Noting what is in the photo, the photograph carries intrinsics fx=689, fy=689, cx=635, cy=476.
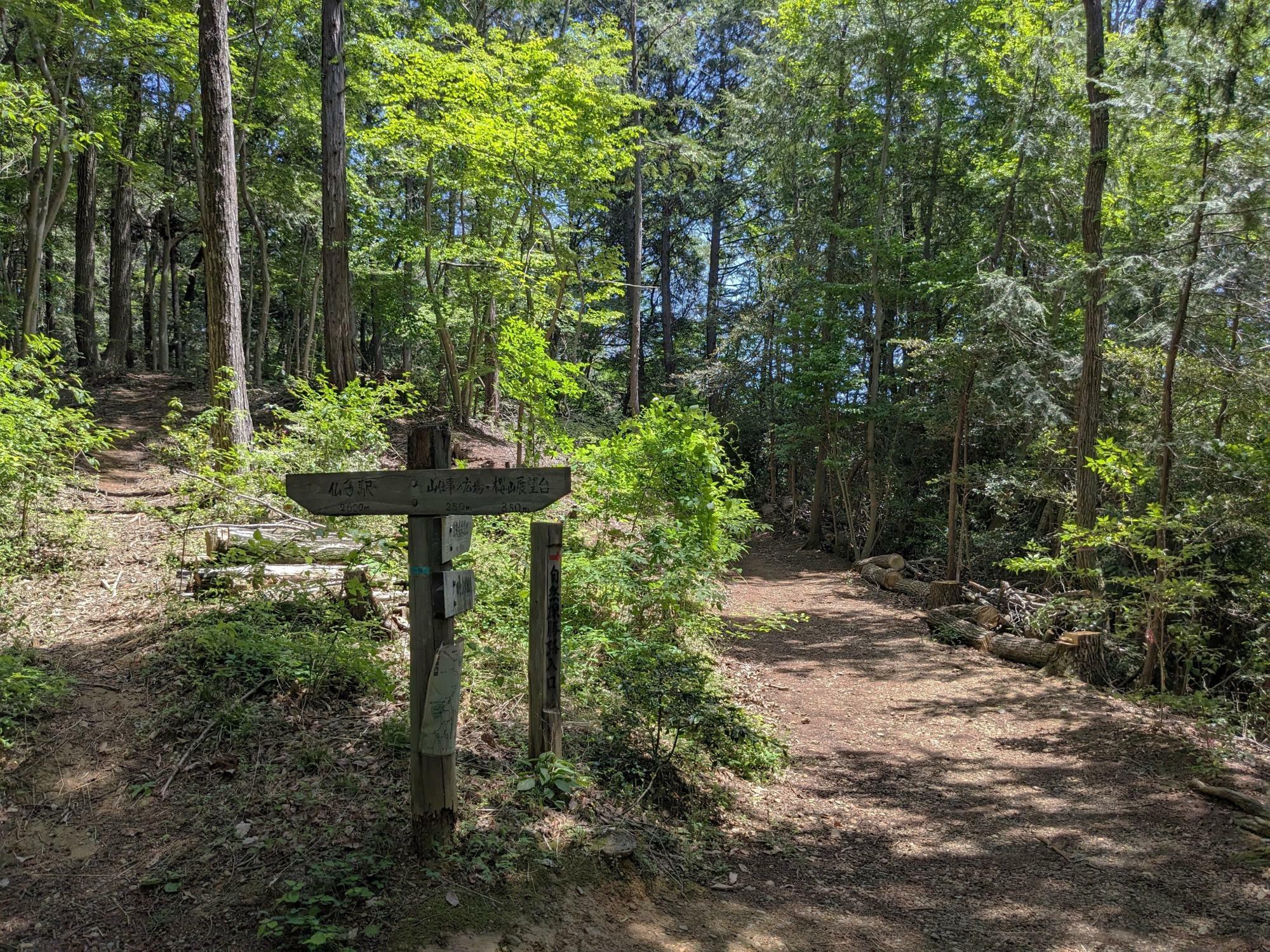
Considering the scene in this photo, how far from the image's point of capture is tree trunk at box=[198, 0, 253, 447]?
793cm

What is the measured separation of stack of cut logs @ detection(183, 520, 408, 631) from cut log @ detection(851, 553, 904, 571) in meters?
10.9

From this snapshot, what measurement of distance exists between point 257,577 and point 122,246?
15.9m

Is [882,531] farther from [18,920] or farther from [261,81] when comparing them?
[261,81]

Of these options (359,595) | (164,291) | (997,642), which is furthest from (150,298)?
(997,642)

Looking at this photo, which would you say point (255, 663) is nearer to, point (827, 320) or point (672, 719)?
point (672, 719)

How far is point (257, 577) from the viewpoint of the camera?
17.4 ft

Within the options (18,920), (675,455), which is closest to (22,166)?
(675,455)

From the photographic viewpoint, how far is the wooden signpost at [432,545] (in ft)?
10.2

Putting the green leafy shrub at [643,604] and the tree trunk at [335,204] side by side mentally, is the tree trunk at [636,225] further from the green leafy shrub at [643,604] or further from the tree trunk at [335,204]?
the green leafy shrub at [643,604]

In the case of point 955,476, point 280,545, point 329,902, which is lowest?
point 329,902

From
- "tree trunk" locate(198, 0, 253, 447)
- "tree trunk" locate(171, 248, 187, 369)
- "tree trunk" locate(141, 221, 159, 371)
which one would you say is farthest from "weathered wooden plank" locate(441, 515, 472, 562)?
"tree trunk" locate(141, 221, 159, 371)

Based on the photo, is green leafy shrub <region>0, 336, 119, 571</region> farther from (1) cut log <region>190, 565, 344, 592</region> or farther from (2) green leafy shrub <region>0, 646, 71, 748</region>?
(2) green leafy shrub <region>0, 646, 71, 748</region>

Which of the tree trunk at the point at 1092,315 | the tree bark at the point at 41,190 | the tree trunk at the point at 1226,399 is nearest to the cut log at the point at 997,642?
the tree trunk at the point at 1092,315

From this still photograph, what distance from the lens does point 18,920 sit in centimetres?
276
